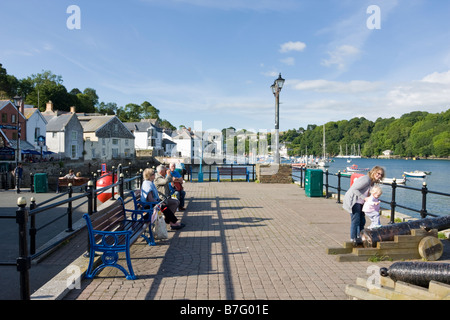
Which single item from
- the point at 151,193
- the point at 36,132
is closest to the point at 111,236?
the point at 151,193

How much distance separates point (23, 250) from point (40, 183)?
16.2m

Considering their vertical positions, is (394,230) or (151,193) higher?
(151,193)

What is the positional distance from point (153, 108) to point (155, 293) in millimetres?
138982

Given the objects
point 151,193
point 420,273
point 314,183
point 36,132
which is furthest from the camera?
point 36,132

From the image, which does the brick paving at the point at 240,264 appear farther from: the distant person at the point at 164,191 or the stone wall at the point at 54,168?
the stone wall at the point at 54,168

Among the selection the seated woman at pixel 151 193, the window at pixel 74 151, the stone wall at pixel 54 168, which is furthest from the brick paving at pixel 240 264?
the window at pixel 74 151

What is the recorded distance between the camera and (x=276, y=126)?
20.1 metres

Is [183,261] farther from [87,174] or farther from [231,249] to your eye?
[87,174]

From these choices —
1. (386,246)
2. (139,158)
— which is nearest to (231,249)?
(386,246)

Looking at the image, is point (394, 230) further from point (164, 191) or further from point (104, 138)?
point (104, 138)

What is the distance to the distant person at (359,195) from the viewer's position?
262 inches

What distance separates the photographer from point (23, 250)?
3760 mm

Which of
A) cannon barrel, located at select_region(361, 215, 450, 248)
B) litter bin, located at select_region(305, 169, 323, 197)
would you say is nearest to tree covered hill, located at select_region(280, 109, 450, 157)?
litter bin, located at select_region(305, 169, 323, 197)
